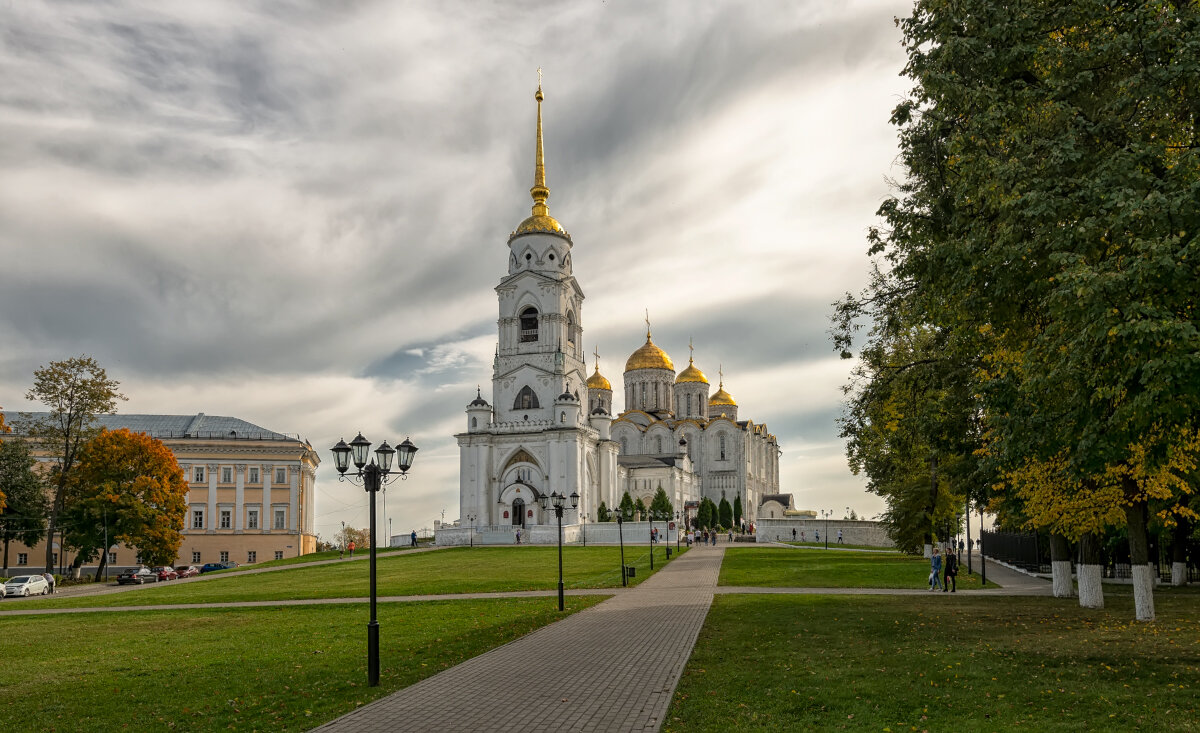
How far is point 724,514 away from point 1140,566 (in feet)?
250

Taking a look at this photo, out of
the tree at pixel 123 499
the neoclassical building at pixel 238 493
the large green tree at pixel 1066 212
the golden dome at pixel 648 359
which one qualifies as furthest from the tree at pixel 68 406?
the golden dome at pixel 648 359

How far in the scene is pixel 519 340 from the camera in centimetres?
7856

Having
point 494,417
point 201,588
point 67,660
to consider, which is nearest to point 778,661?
point 67,660

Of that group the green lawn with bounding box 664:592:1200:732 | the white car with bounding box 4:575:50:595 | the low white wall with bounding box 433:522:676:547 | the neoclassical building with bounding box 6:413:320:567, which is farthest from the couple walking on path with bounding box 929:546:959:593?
the neoclassical building with bounding box 6:413:320:567

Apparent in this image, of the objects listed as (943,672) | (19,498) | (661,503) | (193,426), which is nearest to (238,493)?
(193,426)

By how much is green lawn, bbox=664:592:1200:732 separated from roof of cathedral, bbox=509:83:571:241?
61.2m

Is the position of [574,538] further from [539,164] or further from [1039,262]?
[1039,262]

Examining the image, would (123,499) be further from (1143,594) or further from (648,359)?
(648,359)

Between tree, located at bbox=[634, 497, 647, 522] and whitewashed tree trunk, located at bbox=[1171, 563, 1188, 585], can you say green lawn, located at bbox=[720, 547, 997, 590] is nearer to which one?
whitewashed tree trunk, located at bbox=[1171, 563, 1188, 585]

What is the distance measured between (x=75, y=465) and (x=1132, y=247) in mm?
54333

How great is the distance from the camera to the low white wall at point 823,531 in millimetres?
70062

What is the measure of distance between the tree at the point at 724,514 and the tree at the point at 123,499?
55291mm

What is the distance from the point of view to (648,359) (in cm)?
10588

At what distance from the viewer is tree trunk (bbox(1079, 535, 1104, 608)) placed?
21766mm
